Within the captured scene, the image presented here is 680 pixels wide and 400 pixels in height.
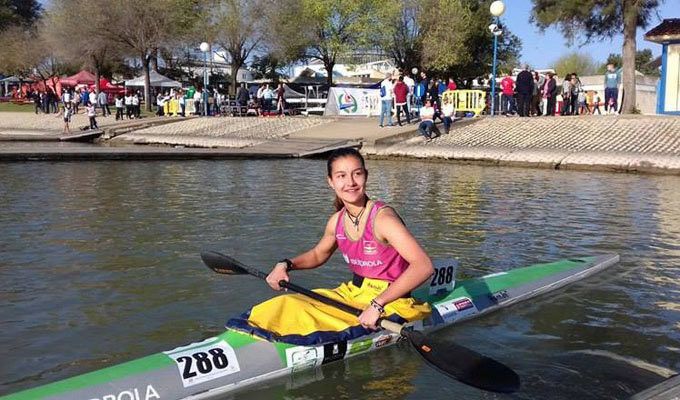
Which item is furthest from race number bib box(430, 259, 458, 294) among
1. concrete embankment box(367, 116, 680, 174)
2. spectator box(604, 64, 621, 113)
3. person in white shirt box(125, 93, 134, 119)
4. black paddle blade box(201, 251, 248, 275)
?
person in white shirt box(125, 93, 134, 119)

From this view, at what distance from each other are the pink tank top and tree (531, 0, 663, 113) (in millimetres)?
24079

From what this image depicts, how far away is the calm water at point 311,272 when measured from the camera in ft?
16.4

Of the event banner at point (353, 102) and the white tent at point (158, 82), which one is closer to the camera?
the event banner at point (353, 102)

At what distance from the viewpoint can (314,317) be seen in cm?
468

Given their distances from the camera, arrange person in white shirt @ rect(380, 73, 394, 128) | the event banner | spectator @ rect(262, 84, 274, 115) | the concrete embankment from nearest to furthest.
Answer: the concrete embankment < person in white shirt @ rect(380, 73, 394, 128) < the event banner < spectator @ rect(262, 84, 274, 115)

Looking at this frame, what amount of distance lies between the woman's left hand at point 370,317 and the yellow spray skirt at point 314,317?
0.31 meters

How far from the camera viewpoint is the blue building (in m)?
24.0

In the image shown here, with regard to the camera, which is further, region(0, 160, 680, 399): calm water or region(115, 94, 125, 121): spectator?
region(115, 94, 125, 121): spectator

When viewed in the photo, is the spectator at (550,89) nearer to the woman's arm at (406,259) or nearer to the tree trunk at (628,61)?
the tree trunk at (628,61)

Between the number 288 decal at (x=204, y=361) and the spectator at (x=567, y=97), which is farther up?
the spectator at (x=567, y=97)

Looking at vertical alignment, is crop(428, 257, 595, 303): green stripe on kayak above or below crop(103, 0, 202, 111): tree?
below

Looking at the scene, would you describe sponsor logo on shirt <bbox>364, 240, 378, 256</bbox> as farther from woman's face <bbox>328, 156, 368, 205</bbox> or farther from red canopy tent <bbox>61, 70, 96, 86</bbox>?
red canopy tent <bbox>61, 70, 96, 86</bbox>


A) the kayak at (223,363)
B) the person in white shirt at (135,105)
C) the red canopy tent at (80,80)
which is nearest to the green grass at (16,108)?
the red canopy tent at (80,80)

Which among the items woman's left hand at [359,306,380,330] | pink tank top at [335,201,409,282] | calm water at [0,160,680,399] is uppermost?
pink tank top at [335,201,409,282]
